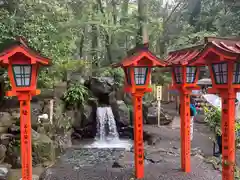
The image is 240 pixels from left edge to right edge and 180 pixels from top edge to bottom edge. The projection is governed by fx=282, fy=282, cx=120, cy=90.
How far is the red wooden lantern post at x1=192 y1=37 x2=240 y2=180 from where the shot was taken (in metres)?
5.12

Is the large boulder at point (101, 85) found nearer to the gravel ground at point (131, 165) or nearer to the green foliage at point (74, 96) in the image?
the green foliage at point (74, 96)

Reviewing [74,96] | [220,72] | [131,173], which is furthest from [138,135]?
[74,96]

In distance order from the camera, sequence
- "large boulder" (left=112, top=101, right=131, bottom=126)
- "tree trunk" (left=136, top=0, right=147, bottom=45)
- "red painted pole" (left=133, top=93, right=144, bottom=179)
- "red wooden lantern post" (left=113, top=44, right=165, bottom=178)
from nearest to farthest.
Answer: "red wooden lantern post" (left=113, top=44, right=165, bottom=178) < "red painted pole" (left=133, top=93, right=144, bottom=179) < "large boulder" (left=112, top=101, right=131, bottom=126) < "tree trunk" (left=136, top=0, right=147, bottom=45)

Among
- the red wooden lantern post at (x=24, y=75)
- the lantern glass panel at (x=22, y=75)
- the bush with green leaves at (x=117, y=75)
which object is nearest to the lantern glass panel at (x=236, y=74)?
the red wooden lantern post at (x=24, y=75)

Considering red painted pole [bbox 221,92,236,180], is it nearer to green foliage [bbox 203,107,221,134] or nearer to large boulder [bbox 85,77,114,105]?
green foliage [bbox 203,107,221,134]

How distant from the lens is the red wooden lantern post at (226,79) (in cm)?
512

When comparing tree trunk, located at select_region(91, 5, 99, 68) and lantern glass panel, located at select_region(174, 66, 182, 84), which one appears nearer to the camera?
lantern glass panel, located at select_region(174, 66, 182, 84)

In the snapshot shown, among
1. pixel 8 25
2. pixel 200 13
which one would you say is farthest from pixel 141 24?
pixel 8 25

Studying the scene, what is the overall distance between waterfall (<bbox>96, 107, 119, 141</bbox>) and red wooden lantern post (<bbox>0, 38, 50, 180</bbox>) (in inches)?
389

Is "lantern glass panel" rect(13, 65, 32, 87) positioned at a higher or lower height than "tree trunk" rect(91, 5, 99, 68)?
lower

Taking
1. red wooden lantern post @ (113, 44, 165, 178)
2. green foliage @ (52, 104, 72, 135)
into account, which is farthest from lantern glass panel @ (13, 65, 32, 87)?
green foliage @ (52, 104, 72, 135)

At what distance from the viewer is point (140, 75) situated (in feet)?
22.8

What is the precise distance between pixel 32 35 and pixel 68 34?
2.48m

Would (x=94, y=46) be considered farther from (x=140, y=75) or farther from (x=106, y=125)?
(x=140, y=75)
